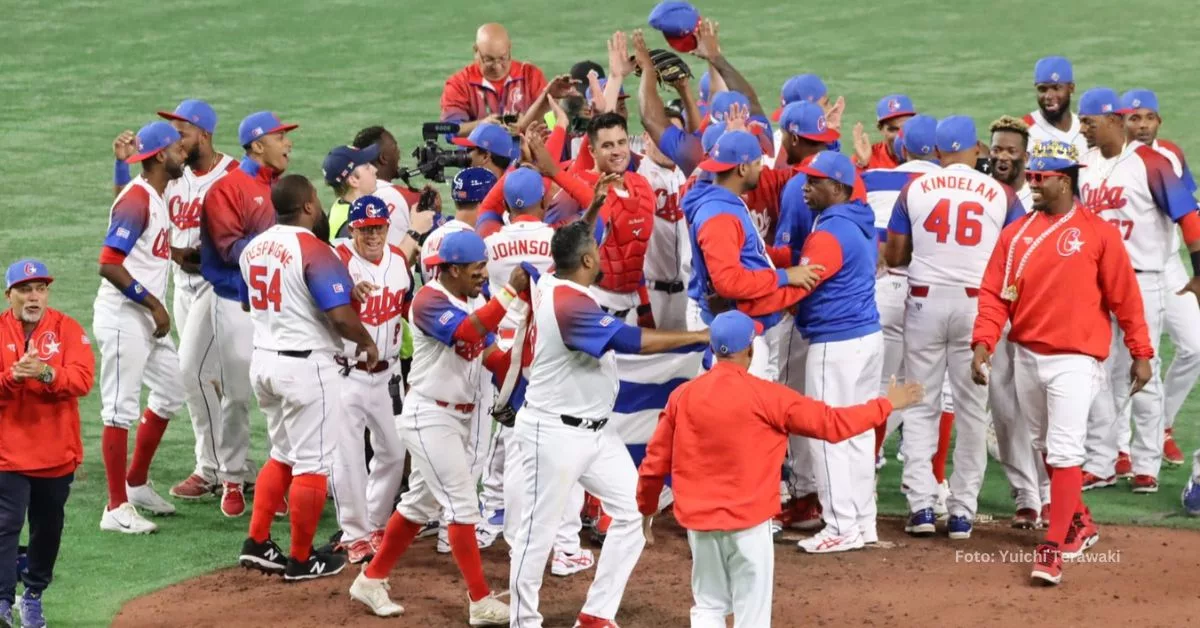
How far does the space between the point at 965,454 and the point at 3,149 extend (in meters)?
10.4

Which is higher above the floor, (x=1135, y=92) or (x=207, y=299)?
(x=1135, y=92)

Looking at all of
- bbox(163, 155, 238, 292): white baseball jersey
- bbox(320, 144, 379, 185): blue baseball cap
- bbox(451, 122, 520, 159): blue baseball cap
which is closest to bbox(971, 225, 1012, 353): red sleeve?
bbox(451, 122, 520, 159): blue baseball cap

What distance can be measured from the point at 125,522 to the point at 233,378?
3.07 feet

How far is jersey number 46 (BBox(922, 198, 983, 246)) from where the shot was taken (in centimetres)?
823

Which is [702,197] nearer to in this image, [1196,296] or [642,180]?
[642,180]

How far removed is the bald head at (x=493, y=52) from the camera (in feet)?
34.9

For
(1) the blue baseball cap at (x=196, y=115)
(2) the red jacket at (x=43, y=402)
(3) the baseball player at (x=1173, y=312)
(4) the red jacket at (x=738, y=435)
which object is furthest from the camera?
(3) the baseball player at (x=1173, y=312)

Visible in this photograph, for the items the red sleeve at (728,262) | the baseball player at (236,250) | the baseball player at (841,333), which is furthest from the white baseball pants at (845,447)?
the baseball player at (236,250)

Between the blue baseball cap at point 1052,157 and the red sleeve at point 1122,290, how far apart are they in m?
0.32

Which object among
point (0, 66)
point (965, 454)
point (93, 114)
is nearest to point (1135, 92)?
point (965, 454)

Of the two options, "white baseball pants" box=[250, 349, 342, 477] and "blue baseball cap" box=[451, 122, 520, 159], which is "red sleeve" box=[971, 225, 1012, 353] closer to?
"blue baseball cap" box=[451, 122, 520, 159]

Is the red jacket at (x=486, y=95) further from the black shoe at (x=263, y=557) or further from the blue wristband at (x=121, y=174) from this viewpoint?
the black shoe at (x=263, y=557)

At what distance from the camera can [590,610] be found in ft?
22.8

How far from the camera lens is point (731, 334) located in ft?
20.1
